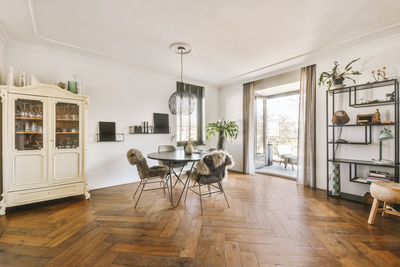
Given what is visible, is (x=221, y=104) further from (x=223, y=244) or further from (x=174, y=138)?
(x=223, y=244)

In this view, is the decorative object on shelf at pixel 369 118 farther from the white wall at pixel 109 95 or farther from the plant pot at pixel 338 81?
the white wall at pixel 109 95

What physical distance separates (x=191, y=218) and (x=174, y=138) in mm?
2708

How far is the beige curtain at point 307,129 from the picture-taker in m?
3.81

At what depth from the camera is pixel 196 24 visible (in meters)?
2.49

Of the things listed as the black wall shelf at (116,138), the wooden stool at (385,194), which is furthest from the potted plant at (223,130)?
the wooden stool at (385,194)

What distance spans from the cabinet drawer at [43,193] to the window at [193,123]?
2.58m

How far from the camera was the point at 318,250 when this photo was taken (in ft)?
5.82

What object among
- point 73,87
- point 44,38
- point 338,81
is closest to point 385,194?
point 338,81

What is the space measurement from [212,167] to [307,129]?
2.60 m

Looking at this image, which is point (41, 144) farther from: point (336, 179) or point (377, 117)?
point (377, 117)

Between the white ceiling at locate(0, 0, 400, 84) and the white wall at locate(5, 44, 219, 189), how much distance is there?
304mm

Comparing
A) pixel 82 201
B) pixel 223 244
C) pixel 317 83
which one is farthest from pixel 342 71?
pixel 82 201

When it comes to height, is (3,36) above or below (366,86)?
above

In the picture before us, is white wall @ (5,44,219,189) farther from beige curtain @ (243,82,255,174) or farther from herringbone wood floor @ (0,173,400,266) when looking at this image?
beige curtain @ (243,82,255,174)
